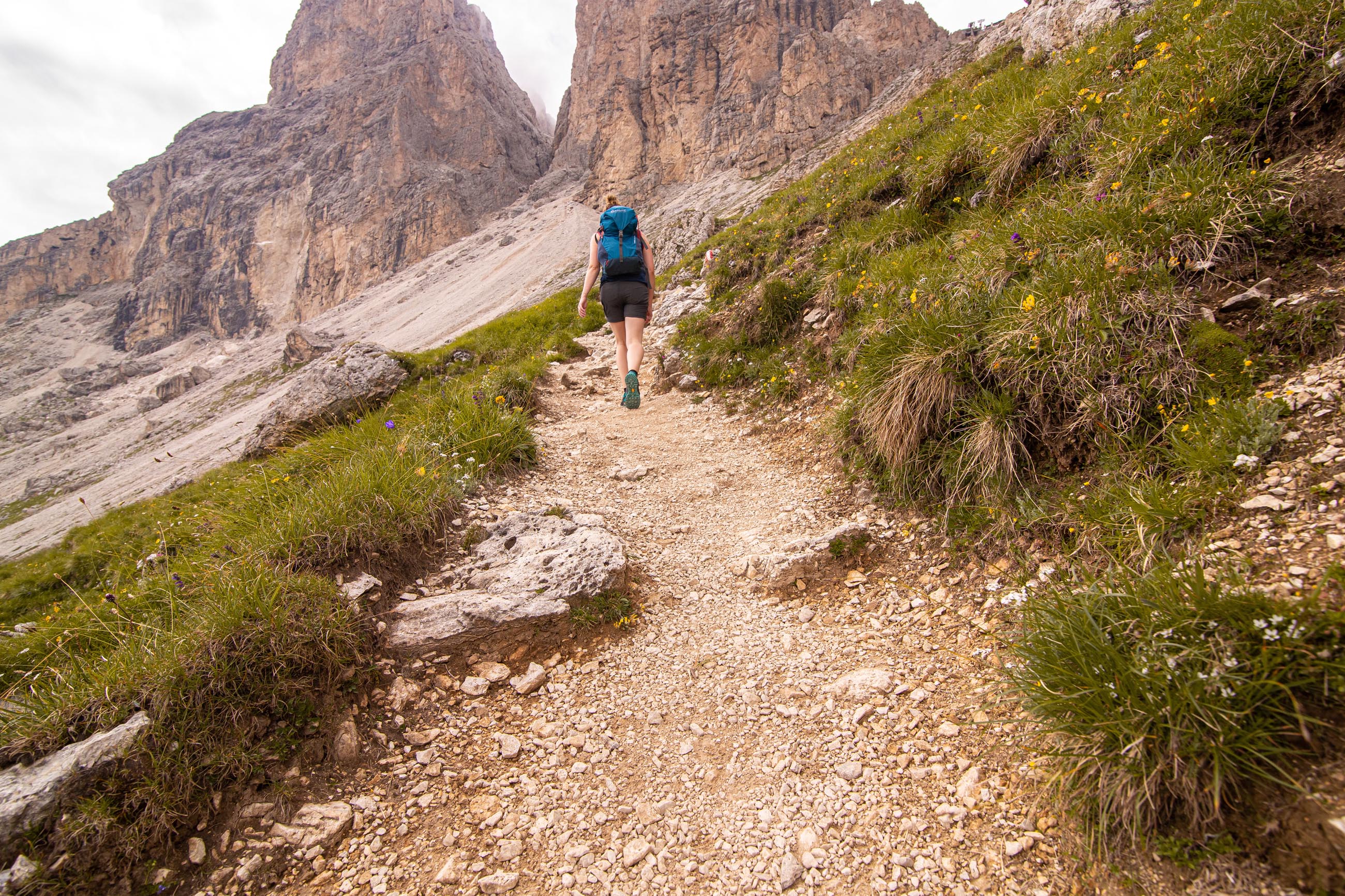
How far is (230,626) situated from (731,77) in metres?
116

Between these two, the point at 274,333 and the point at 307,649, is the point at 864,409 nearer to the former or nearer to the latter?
the point at 307,649

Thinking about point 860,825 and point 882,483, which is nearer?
point 860,825

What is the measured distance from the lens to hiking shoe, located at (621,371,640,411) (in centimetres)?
858

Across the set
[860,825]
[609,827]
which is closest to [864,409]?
[860,825]

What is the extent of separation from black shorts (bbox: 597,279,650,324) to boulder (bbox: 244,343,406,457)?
7166 mm

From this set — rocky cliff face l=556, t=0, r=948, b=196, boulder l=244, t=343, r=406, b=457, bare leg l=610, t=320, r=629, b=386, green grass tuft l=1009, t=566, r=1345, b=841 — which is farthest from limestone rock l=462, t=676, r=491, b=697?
rocky cliff face l=556, t=0, r=948, b=196

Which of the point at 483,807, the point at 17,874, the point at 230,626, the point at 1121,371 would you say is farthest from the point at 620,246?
the point at 17,874

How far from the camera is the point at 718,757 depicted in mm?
3348

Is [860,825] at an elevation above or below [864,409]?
below

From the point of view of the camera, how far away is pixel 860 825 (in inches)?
109

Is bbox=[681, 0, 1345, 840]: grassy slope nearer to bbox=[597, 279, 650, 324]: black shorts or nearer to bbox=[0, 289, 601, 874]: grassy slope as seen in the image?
bbox=[597, 279, 650, 324]: black shorts

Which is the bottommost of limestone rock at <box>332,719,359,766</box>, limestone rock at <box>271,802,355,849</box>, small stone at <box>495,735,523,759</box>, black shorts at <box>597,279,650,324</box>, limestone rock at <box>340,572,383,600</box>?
small stone at <box>495,735,523,759</box>

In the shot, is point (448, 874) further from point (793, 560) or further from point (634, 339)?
point (634, 339)

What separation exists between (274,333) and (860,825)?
12966 cm
